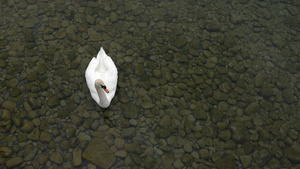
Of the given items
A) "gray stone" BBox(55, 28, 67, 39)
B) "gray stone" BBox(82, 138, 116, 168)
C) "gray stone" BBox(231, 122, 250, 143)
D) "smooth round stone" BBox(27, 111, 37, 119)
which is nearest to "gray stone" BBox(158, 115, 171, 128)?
"gray stone" BBox(82, 138, 116, 168)

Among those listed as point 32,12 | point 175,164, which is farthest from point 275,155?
point 32,12

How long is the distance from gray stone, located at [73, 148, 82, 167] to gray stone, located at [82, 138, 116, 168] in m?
0.10

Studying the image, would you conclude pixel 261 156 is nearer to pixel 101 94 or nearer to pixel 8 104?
pixel 101 94

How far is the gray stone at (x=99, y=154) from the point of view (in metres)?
6.29

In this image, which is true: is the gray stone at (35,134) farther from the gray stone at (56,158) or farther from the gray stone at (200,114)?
the gray stone at (200,114)

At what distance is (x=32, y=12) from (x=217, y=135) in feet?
19.9

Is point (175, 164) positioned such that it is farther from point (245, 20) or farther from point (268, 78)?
point (245, 20)

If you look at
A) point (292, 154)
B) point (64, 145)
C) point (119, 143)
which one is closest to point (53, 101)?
point (64, 145)

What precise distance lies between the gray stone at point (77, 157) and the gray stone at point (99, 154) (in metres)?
0.10

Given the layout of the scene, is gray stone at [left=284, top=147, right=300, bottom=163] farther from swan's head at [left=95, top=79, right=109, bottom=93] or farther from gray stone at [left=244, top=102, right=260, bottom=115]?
swan's head at [left=95, top=79, right=109, bottom=93]

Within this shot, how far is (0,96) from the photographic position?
7113 millimetres

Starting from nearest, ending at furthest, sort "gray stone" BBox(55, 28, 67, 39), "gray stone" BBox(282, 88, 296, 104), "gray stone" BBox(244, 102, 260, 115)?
"gray stone" BBox(244, 102, 260, 115), "gray stone" BBox(282, 88, 296, 104), "gray stone" BBox(55, 28, 67, 39)

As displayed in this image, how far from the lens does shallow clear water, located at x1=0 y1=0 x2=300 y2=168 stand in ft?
21.5

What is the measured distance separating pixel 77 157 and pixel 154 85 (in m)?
2.48
